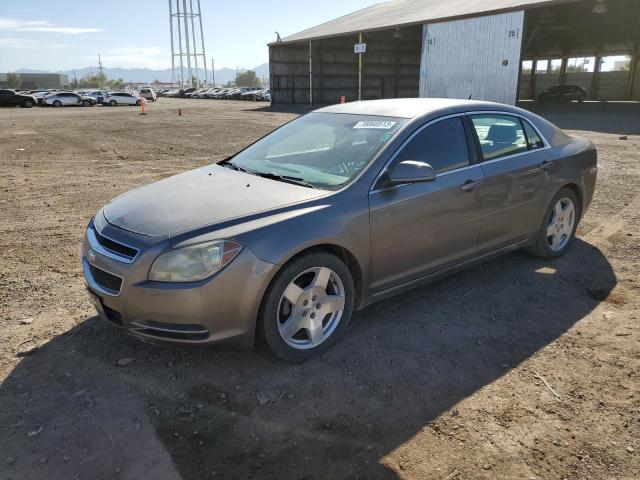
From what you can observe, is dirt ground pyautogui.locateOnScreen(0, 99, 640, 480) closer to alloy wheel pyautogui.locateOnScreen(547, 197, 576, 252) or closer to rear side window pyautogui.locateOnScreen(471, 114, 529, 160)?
alloy wheel pyautogui.locateOnScreen(547, 197, 576, 252)

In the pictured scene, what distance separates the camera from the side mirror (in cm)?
342

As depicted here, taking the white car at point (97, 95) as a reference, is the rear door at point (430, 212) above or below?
below

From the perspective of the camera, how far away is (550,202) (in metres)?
4.80

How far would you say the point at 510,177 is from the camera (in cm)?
430

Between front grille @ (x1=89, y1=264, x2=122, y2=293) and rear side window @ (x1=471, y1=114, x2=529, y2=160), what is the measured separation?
298 centimetres

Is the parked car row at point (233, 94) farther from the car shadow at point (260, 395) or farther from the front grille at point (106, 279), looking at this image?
the front grille at point (106, 279)

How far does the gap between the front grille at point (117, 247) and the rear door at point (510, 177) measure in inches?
108

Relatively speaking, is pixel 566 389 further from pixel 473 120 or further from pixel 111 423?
pixel 111 423

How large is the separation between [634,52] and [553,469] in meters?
46.1

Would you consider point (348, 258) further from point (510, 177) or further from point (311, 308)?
point (510, 177)

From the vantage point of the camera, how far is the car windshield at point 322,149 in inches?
142

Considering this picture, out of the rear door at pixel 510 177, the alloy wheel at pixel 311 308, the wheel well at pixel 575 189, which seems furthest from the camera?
the wheel well at pixel 575 189

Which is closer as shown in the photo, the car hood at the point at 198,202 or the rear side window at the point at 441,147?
the car hood at the point at 198,202

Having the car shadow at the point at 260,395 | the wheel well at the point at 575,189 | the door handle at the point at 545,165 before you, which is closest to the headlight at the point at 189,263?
the car shadow at the point at 260,395
